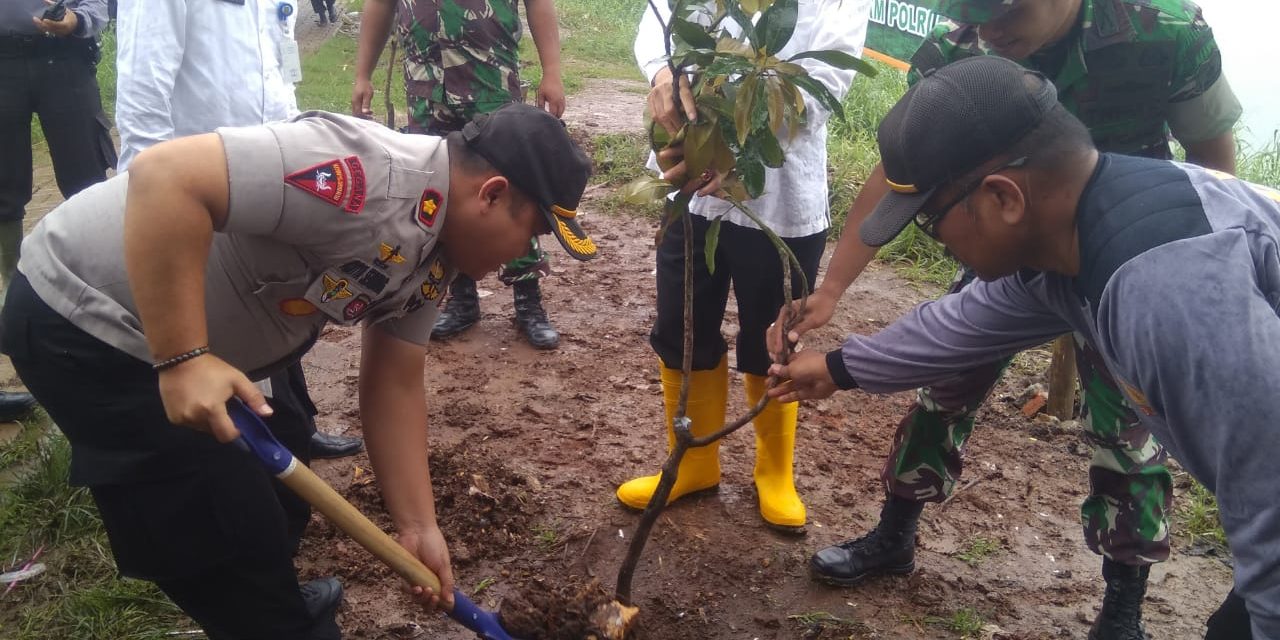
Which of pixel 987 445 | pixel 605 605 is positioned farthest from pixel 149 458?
pixel 987 445

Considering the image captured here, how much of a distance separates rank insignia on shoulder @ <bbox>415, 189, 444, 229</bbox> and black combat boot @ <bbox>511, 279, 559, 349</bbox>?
2.50 m

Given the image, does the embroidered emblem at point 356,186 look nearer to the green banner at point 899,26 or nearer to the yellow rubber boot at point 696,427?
the yellow rubber boot at point 696,427

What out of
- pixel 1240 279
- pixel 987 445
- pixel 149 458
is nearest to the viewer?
pixel 1240 279

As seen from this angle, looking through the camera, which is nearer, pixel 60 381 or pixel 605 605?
pixel 60 381

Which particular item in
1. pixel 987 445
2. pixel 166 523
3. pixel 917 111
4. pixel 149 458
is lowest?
pixel 987 445

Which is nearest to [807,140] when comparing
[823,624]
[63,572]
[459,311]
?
[823,624]

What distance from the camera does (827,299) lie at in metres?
2.30

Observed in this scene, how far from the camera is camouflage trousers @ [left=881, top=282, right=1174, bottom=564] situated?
224 cm

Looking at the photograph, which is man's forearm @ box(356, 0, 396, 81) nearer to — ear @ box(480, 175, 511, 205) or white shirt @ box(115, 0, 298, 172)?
white shirt @ box(115, 0, 298, 172)

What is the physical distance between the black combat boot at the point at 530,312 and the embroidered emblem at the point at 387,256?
8.14 ft

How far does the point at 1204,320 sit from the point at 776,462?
1.79 meters

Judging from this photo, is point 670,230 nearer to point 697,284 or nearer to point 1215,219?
point 697,284

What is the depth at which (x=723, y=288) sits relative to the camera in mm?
2801

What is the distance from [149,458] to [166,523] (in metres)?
0.12
